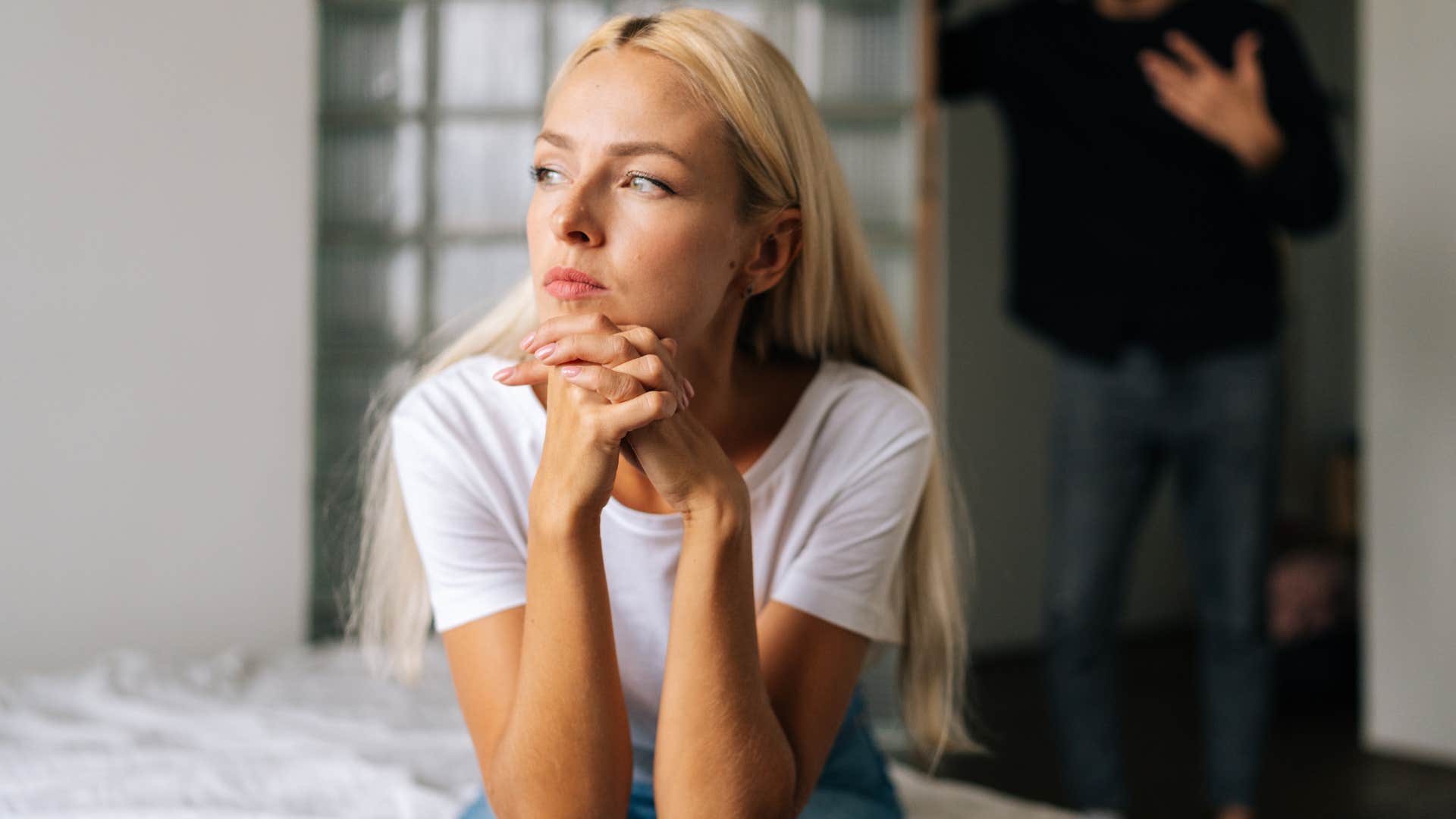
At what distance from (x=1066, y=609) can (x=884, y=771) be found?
3.64 ft

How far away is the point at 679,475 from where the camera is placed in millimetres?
1006

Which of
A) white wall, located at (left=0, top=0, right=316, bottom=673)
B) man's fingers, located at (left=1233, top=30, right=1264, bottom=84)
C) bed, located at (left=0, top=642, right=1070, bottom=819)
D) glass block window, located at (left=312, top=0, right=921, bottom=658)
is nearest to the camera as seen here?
bed, located at (left=0, top=642, right=1070, bottom=819)

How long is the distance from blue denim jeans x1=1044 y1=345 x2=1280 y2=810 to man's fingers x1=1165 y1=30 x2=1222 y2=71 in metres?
0.49

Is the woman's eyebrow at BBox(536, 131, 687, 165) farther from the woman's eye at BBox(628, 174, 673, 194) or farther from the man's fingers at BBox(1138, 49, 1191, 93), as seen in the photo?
the man's fingers at BBox(1138, 49, 1191, 93)

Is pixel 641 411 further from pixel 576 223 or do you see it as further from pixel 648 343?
pixel 576 223

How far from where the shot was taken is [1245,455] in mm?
2217

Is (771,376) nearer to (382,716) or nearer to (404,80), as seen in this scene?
(382,716)

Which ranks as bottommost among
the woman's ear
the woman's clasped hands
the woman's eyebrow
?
the woman's clasped hands

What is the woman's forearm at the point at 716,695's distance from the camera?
39.2 inches

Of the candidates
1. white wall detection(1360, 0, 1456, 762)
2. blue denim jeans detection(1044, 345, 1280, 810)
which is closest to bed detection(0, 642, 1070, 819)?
blue denim jeans detection(1044, 345, 1280, 810)

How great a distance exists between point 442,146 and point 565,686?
224 cm

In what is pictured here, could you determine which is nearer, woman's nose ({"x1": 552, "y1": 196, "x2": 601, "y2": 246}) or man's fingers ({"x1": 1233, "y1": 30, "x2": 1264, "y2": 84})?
woman's nose ({"x1": 552, "y1": 196, "x2": 601, "y2": 246})

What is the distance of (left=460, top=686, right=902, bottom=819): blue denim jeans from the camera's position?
1.15 metres

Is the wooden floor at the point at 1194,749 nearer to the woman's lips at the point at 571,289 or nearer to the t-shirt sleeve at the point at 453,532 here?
the t-shirt sleeve at the point at 453,532
